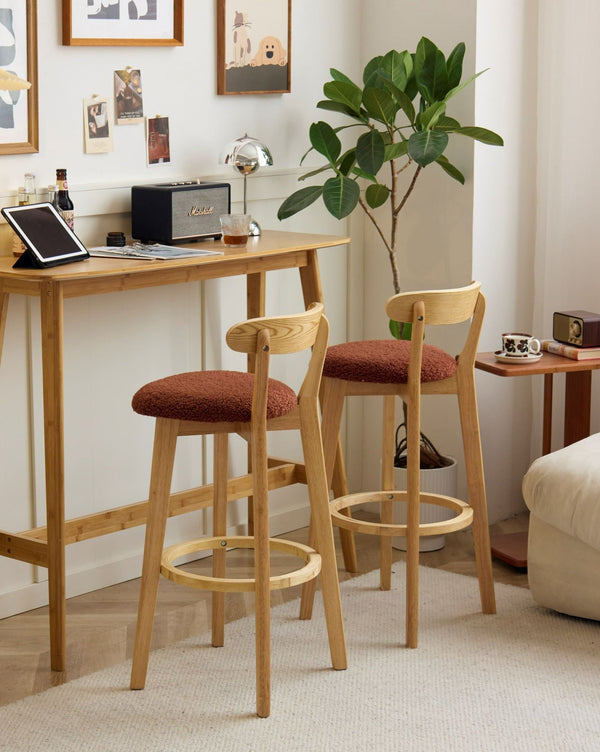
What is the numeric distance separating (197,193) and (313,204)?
2.59 feet

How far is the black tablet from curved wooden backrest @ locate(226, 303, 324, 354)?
600 mm

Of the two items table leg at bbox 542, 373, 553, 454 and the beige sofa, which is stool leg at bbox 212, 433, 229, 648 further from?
table leg at bbox 542, 373, 553, 454

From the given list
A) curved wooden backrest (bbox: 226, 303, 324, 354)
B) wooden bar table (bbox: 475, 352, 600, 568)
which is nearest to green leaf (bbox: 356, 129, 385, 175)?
wooden bar table (bbox: 475, 352, 600, 568)

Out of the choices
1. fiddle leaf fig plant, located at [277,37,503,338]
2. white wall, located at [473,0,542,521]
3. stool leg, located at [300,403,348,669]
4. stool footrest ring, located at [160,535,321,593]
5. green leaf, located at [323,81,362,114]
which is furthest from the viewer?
white wall, located at [473,0,542,521]

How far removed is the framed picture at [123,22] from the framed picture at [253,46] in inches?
7.9

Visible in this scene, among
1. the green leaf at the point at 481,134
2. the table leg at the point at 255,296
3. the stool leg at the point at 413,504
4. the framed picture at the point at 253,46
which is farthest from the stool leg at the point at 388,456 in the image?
the framed picture at the point at 253,46

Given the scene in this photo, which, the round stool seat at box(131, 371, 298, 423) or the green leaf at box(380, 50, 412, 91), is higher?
the green leaf at box(380, 50, 412, 91)

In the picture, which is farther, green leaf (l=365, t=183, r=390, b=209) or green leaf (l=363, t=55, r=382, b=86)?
green leaf (l=365, t=183, r=390, b=209)

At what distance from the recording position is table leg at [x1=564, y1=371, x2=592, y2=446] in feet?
12.6

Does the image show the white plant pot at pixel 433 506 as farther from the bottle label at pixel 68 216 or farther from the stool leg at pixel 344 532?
the bottle label at pixel 68 216

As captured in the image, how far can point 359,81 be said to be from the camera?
422 centimetres

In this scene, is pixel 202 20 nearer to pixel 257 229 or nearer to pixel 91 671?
pixel 257 229

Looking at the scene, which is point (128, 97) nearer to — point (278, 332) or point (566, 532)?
point (278, 332)

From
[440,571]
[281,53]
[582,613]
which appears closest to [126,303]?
[281,53]
